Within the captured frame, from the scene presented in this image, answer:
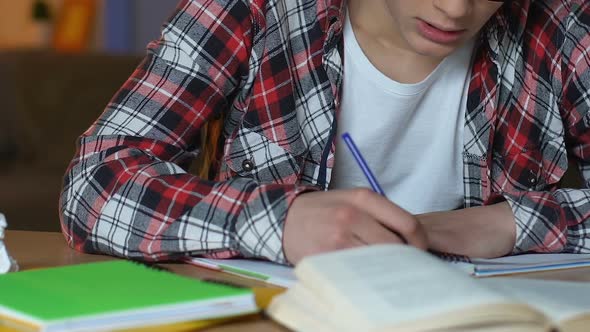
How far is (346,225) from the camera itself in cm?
101

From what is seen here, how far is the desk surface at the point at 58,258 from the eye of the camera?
1066 millimetres

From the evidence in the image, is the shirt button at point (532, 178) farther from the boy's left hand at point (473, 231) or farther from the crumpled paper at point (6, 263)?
the crumpled paper at point (6, 263)

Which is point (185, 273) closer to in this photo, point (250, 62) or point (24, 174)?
point (250, 62)

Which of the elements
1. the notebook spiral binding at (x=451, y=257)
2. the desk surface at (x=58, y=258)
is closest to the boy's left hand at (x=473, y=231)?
the notebook spiral binding at (x=451, y=257)

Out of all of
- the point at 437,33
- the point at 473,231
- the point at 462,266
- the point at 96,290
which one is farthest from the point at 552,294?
the point at 437,33

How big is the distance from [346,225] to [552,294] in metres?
0.22

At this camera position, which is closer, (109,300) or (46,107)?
(109,300)

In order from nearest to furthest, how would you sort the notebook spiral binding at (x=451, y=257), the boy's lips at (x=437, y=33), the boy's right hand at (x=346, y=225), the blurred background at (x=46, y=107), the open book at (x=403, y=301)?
the open book at (x=403, y=301), the boy's right hand at (x=346, y=225), the notebook spiral binding at (x=451, y=257), the boy's lips at (x=437, y=33), the blurred background at (x=46, y=107)

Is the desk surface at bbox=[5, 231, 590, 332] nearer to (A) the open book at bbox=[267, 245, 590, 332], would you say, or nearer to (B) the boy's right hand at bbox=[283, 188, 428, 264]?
(B) the boy's right hand at bbox=[283, 188, 428, 264]

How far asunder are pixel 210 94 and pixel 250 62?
85 millimetres

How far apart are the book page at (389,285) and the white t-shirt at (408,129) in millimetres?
629

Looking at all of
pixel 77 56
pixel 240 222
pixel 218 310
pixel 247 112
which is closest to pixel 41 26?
pixel 77 56

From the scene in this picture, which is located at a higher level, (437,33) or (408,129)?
(437,33)

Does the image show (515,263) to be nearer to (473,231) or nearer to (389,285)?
(473,231)
